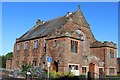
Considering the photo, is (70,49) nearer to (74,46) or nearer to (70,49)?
(70,49)

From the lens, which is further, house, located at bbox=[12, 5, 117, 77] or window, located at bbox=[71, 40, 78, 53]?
window, located at bbox=[71, 40, 78, 53]

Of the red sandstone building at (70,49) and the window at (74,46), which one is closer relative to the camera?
the red sandstone building at (70,49)

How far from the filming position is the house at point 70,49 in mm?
33844

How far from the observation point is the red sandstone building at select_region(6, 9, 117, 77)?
3384cm

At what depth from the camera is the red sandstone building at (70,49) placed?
3384cm

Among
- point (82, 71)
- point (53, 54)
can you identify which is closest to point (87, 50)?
point (82, 71)

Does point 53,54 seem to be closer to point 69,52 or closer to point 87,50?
point 69,52

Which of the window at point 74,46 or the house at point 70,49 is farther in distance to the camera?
the window at point 74,46

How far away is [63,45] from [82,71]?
5.82 m

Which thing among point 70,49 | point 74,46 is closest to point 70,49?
point 70,49

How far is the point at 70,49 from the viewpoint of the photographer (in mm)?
34000

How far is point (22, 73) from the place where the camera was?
28.6 meters

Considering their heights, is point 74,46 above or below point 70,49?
above

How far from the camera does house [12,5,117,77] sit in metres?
33.8
